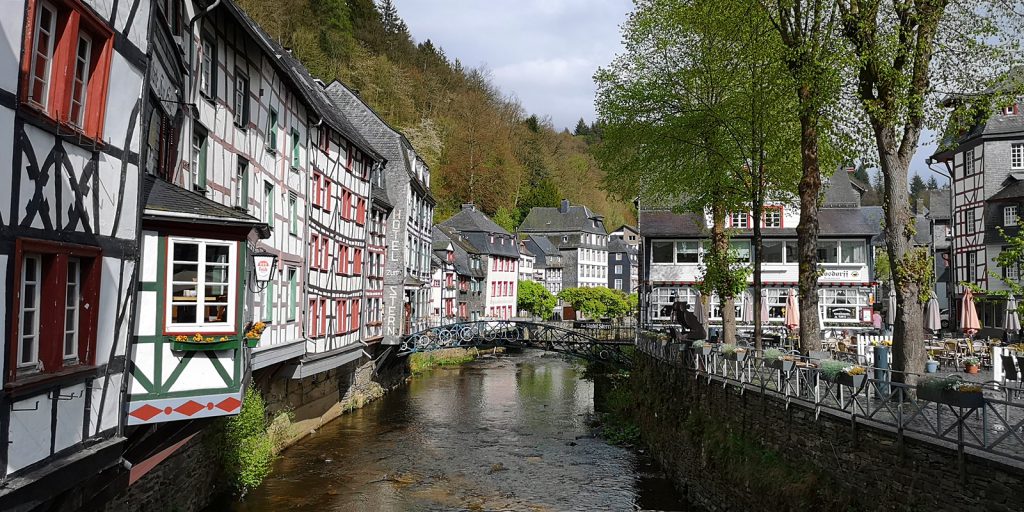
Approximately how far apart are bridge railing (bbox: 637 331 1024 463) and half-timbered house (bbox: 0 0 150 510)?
32.1 feet

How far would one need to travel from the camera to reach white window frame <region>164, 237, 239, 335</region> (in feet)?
36.7

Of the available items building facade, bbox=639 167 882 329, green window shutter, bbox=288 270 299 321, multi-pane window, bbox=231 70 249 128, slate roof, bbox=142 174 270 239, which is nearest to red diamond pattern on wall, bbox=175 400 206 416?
slate roof, bbox=142 174 270 239

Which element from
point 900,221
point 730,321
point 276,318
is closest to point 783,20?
point 900,221

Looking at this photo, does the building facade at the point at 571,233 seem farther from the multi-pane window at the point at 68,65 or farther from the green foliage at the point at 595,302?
the multi-pane window at the point at 68,65

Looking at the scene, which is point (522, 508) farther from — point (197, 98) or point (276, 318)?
point (197, 98)

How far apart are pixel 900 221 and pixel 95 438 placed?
1259 centimetres

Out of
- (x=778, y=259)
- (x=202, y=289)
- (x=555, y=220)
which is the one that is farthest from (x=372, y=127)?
(x=555, y=220)

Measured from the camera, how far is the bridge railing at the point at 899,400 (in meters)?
9.67

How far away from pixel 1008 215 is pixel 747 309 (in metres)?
12.5

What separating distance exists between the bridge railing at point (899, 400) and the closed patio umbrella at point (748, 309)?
24231mm

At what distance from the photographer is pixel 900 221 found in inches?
554

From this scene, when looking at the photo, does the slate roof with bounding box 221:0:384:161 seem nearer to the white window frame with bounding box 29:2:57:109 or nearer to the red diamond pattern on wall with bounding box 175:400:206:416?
the white window frame with bounding box 29:2:57:109

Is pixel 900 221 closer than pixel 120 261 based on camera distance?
No

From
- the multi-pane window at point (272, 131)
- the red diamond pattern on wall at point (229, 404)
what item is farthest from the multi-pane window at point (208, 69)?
the red diamond pattern on wall at point (229, 404)
